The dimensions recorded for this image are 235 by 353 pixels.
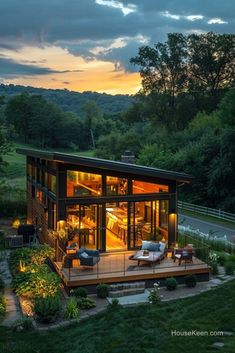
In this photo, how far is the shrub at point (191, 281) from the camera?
13727mm

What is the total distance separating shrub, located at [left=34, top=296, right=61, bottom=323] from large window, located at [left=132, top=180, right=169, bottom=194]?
6.28 metres

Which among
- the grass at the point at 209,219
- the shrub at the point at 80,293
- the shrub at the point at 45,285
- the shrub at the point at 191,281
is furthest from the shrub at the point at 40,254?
the grass at the point at 209,219

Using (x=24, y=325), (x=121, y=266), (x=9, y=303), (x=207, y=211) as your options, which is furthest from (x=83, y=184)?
(x=207, y=211)

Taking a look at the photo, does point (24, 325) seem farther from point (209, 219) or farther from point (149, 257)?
point (209, 219)

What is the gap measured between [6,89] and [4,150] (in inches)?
4321

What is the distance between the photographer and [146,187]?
16469 millimetres

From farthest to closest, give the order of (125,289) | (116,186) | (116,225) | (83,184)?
(116,225), (116,186), (83,184), (125,289)

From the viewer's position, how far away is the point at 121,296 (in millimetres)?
13070

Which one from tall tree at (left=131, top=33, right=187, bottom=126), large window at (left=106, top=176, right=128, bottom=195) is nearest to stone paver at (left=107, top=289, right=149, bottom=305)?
large window at (left=106, top=176, right=128, bottom=195)

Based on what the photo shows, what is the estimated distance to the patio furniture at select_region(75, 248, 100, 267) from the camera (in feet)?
45.4

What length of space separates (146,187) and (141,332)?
737 centimetres

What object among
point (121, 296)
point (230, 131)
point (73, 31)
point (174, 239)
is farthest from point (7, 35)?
point (121, 296)

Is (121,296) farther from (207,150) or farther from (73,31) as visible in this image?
(207,150)

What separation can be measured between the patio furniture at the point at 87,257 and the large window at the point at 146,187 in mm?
3207
